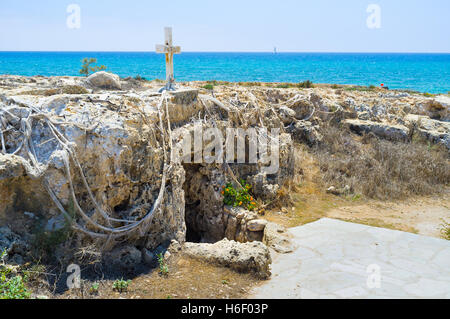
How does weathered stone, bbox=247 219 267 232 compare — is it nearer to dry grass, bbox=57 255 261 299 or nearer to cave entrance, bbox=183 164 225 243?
cave entrance, bbox=183 164 225 243

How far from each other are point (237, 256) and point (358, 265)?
6.10 feet

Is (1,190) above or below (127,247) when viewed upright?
above

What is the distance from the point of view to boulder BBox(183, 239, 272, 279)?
5254 millimetres

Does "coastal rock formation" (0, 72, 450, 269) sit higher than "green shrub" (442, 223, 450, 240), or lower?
higher

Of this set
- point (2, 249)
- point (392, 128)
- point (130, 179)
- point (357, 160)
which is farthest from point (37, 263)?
point (392, 128)

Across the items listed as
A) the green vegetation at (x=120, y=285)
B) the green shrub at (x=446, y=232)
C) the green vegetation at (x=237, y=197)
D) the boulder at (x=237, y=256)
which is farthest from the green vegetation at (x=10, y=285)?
the green shrub at (x=446, y=232)

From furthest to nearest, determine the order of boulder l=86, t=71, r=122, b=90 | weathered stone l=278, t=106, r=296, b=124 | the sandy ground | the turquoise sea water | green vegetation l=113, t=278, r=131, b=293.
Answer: the turquoise sea water
weathered stone l=278, t=106, r=296, b=124
boulder l=86, t=71, r=122, b=90
the sandy ground
green vegetation l=113, t=278, r=131, b=293

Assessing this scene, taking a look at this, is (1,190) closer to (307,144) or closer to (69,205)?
(69,205)

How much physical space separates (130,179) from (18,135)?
1532 millimetres

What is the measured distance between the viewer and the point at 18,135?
4.86 metres

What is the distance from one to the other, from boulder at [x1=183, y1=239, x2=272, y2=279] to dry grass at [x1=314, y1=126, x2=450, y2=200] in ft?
16.8

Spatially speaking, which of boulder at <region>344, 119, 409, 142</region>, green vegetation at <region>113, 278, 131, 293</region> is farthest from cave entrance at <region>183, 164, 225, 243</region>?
boulder at <region>344, 119, 409, 142</region>

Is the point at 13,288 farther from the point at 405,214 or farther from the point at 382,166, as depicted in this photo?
the point at 382,166

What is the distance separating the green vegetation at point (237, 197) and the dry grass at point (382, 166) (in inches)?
127
